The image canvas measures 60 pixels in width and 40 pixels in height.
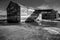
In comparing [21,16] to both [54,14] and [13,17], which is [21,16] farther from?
[54,14]

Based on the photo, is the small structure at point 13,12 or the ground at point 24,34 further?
the small structure at point 13,12

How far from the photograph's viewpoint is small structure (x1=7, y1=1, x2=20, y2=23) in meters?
12.3

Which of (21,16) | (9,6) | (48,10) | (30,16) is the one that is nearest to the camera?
(21,16)

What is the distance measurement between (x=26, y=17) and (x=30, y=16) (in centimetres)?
126

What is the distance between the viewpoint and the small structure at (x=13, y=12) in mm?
12258

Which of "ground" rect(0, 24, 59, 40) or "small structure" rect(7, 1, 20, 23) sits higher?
"small structure" rect(7, 1, 20, 23)

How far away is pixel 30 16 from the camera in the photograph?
1400 centimetres

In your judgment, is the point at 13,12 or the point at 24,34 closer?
the point at 24,34

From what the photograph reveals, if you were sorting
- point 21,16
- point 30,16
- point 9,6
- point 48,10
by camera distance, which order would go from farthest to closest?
point 48,10
point 30,16
point 9,6
point 21,16

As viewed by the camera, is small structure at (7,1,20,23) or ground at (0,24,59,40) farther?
small structure at (7,1,20,23)

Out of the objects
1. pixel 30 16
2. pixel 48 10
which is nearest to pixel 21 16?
pixel 30 16

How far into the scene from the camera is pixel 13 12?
12.6 m

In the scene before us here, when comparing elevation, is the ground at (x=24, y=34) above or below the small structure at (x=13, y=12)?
below

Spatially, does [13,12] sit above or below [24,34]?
above
